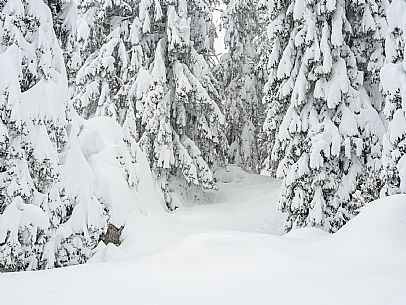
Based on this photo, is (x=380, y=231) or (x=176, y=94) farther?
(x=176, y=94)

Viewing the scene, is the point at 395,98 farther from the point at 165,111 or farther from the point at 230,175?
the point at 230,175

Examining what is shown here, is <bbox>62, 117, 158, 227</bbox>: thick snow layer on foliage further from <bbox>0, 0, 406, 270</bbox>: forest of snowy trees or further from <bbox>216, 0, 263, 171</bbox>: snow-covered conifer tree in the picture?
<bbox>216, 0, 263, 171</bbox>: snow-covered conifer tree

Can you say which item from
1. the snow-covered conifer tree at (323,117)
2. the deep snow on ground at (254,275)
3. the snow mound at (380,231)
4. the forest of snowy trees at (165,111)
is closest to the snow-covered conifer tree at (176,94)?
the forest of snowy trees at (165,111)

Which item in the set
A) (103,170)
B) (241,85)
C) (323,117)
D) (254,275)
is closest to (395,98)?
(323,117)

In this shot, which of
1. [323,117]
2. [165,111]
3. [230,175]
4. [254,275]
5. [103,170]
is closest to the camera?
[254,275]

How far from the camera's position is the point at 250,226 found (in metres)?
14.6

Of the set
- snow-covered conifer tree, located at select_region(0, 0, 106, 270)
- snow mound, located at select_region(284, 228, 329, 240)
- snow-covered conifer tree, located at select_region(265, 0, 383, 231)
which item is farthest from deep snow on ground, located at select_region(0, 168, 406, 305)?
snow-covered conifer tree, located at select_region(265, 0, 383, 231)

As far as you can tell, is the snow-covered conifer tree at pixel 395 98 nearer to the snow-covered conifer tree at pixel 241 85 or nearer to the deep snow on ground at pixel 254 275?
the deep snow on ground at pixel 254 275

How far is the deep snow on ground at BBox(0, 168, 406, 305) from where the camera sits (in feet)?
13.9

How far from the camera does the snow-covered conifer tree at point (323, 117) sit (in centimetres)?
1139

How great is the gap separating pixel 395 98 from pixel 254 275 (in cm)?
599

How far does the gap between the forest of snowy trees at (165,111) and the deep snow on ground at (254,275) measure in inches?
93.7

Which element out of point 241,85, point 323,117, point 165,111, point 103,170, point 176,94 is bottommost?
point 103,170

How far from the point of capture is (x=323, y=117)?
1186 cm
